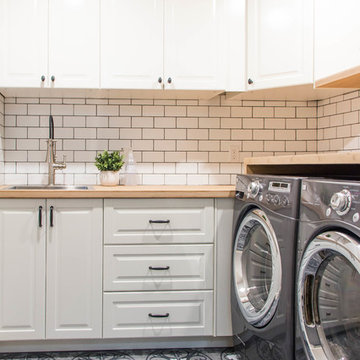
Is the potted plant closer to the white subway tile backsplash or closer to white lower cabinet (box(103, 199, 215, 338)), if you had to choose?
the white subway tile backsplash

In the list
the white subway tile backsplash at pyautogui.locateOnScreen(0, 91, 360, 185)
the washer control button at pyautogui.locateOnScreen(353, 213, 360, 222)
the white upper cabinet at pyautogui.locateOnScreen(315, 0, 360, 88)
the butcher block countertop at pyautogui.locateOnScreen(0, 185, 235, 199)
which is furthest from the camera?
the white subway tile backsplash at pyautogui.locateOnScreen(0, 91, 360, 185)

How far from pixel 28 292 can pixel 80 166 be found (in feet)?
2.97

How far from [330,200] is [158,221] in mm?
1074

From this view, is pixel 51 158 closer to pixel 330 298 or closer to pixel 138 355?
pixel 138 355

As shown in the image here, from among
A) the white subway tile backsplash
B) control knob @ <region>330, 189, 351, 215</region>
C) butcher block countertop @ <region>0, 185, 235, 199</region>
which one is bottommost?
butcher block countertop @ <region>0, 185, 235, 199</region>

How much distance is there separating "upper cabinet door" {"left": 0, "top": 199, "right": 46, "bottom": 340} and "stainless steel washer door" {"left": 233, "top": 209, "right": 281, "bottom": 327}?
1.02 meters

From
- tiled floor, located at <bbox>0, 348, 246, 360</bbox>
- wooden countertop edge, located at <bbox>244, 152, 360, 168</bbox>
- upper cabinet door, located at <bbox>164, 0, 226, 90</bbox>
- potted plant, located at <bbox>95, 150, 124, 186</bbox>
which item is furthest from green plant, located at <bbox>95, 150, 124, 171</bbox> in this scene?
tiled floor, located at <bbox>0, 348, 246, 360</bbox>

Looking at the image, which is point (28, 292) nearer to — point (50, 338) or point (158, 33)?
point (50, 338)

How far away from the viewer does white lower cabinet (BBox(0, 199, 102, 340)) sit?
6.44 feet

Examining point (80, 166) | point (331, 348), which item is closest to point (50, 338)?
point (80, 166)

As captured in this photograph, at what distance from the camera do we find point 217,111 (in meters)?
2.63

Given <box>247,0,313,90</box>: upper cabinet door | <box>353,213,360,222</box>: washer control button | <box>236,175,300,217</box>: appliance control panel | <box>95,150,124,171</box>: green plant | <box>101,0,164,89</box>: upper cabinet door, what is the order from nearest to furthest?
1. <box>353,213,360,222</box>: washer control button
2. <box>236,175,300,217</box>: appliance control panel
3. <box>247,0,313,90</box>: upper cabinet door
4. <box>101,0,164,89</box>: upper cabinet door
5. <box>95,150,124,171</box>: green plant

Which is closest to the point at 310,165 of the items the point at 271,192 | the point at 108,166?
the point at 271,192

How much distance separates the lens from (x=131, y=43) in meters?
2.24
